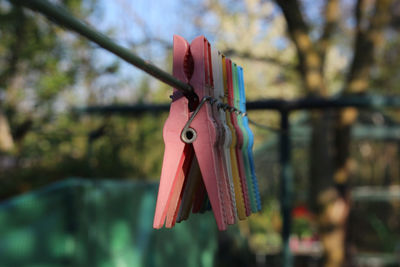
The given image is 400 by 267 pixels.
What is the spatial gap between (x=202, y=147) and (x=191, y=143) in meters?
0.05

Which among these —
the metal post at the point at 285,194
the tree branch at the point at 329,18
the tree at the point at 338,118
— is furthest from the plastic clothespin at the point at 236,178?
the tree branch at the point at 329,18

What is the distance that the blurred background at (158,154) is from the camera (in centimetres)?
366

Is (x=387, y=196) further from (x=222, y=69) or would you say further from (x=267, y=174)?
(x=222, y=69)

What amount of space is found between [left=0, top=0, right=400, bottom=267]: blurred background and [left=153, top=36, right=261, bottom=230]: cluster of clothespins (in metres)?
0.44

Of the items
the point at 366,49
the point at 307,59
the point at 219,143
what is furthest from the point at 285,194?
the point at 219,143

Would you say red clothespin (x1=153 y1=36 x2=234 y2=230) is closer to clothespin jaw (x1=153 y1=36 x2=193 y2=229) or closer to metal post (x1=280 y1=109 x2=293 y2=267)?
clothespin jaw (x1=153 y1=36 x2=193 y2=229)

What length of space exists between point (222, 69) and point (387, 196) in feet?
23.3

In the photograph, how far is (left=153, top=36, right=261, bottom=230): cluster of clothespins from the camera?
0.99 m

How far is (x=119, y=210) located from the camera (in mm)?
3861

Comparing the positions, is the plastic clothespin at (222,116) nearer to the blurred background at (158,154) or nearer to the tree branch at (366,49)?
the blurred background at (158,154)

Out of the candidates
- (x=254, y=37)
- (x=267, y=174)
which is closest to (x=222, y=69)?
(x=267, y=174)

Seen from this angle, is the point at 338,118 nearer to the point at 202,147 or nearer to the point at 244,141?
the point at 244,141

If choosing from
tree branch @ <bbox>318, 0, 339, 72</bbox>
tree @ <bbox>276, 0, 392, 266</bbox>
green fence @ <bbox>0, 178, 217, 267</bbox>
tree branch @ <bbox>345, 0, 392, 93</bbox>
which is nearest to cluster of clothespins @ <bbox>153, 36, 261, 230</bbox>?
green fence @ <bbox>0, 178, 217, 267</bbox>

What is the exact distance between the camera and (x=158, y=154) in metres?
5.79
